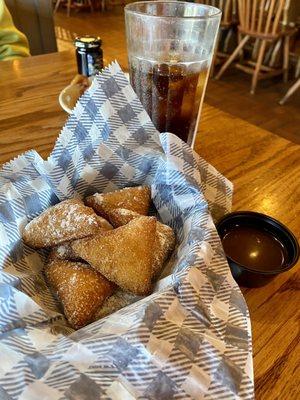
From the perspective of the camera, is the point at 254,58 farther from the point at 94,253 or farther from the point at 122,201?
the point at 94,253

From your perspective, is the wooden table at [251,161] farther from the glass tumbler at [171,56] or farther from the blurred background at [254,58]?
the blurred background at [254,58]

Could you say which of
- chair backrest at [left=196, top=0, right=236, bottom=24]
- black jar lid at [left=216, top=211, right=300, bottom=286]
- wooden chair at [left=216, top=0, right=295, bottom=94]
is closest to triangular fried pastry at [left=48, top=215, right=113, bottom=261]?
black jar lid at [left=216, top=211, right=300, bottom=286]

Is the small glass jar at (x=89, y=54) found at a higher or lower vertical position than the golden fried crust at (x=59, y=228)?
higher

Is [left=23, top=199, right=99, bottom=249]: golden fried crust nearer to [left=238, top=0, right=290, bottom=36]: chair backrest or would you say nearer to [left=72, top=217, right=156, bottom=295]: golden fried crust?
[left=72, top=217, right=156, bottom=295]: golden fried crust

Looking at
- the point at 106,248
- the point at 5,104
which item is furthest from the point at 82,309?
the point at 5,104

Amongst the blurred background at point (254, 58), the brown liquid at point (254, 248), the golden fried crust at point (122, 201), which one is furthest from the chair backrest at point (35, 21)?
the brown liquid at point (254, 248)

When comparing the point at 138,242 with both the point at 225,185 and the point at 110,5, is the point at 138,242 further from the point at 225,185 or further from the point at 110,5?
the point at 110,5

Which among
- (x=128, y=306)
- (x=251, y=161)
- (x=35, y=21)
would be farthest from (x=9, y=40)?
(x=128, y=306)
